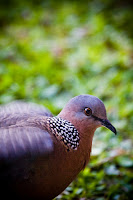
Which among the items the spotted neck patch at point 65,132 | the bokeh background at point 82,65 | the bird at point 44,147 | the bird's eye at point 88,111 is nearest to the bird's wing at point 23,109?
the bird at point 44,147

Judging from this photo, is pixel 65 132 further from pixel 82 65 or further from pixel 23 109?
pixel 82 65

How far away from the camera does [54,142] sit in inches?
94.9


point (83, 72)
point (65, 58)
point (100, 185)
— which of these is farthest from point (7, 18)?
point (100, 185)

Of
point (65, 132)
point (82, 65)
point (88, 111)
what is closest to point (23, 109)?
point (65, 132)

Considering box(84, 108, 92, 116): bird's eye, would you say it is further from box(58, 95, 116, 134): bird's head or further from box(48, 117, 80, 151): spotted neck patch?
box(48, 117, 80, 151): spotted neck patch

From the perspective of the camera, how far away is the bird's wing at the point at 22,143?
84.0 inches

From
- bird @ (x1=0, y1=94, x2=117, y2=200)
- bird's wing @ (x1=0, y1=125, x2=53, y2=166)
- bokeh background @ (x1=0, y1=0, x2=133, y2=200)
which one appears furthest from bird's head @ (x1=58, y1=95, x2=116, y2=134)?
bokeh background @ (x1=0, y1=0, x2=133, y2=200)

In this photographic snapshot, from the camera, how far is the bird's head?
2594 mm

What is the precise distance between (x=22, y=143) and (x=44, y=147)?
0.17 meters

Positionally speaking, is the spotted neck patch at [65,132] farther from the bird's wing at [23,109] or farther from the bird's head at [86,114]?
the bird's wing at [23,109]

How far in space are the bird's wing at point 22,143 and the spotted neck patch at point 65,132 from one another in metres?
0.19

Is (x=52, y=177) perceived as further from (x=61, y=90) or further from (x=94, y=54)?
(x=94, y=54)

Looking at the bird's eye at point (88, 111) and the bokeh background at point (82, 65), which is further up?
the bokeh background at point (82, 65)

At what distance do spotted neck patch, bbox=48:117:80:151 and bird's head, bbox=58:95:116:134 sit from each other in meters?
0.06
